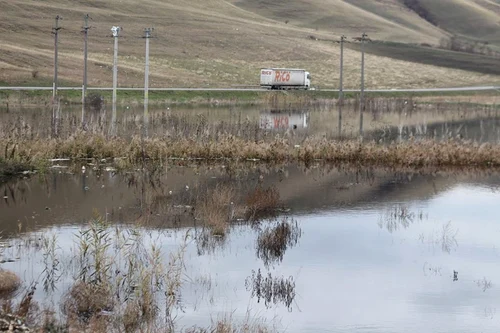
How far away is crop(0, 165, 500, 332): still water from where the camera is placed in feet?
54.2

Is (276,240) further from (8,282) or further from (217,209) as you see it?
(8,282)

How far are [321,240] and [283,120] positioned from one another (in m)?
34.4

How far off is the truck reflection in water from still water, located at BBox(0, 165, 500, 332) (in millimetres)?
15828

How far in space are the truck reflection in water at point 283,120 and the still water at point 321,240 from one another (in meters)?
15.8

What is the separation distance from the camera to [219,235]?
73.4 feet

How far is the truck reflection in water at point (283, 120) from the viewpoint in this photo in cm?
5050

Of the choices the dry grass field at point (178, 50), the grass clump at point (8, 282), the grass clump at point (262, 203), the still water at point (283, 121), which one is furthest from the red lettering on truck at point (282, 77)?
the grass clump at point (8, 282)

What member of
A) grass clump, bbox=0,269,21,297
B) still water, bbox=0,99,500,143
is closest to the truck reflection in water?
still water, bbox=0,99,500,143

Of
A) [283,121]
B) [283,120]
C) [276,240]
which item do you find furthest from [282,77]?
[276,240]

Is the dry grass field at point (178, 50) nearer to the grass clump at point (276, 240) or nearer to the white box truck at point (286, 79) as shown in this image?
the white box truck at point (286, 79)

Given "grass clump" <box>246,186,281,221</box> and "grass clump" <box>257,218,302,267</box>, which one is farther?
"grass clump" <box>246,186,281,221</box>

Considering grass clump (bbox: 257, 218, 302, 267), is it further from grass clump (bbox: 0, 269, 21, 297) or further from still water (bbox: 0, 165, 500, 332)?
grass clump (bbox: 0, 269, 21, 297)

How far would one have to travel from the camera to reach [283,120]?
2227 inches

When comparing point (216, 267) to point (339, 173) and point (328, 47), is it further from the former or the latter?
point (328, 47)
